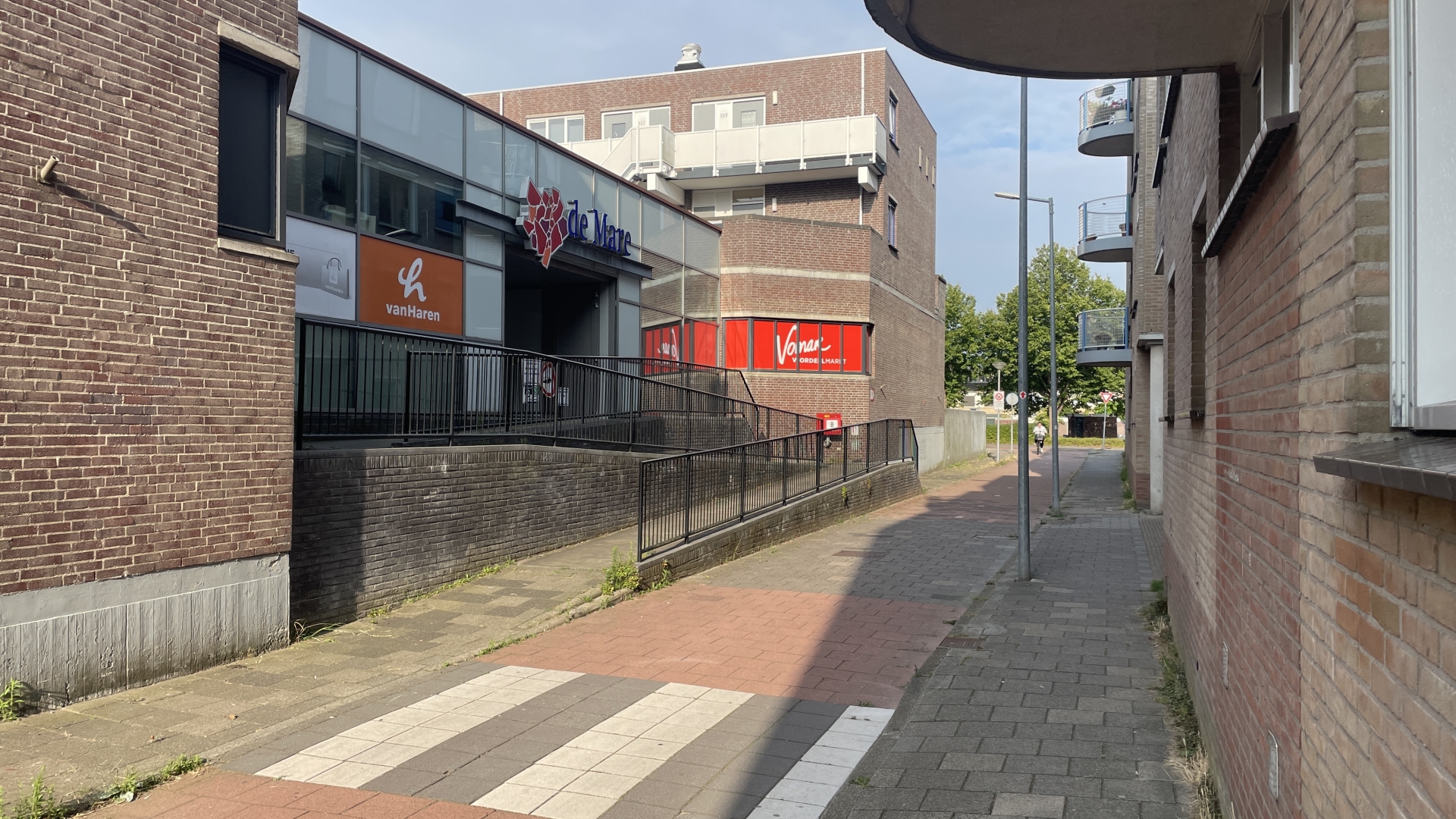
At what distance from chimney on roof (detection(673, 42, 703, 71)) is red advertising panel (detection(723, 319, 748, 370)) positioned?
13.2 metres

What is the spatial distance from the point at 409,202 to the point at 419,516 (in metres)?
5.51

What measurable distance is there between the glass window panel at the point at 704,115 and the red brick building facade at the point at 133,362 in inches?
986

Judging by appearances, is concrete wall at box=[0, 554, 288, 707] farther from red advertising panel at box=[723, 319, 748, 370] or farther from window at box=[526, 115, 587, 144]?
window at box=[526, 115, 587, 144]

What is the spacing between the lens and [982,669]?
7.78 metres

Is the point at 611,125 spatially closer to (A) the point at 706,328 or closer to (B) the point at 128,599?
(A) the point at 706,328

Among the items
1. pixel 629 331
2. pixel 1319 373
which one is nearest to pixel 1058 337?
pixel 629 331

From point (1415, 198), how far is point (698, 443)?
52.5ft

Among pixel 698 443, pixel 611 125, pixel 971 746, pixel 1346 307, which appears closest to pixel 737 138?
pixel 611 125

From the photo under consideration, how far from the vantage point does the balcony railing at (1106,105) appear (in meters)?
21.1

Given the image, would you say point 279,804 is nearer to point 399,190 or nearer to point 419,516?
point 419,516

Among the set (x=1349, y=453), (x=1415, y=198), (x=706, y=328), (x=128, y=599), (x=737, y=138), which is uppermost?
(x=737, y=138)

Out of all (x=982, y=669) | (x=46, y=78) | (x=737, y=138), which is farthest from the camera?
(x=737, y=138)

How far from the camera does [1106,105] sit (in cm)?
2169

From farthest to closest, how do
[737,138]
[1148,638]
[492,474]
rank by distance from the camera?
[737,138], [492,474], [1148,638]
